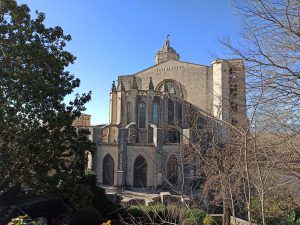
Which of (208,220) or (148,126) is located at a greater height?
(148,126)

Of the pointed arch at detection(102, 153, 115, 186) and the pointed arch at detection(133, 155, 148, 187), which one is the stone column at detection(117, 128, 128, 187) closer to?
the pointed arch at detection(133, 155, 148, 187)

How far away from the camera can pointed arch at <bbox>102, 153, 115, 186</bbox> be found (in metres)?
35.3

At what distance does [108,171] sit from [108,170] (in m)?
0.11

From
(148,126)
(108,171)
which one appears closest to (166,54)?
(148,126)

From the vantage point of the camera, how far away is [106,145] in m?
35.4

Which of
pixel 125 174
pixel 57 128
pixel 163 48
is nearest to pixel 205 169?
pixel 57 128

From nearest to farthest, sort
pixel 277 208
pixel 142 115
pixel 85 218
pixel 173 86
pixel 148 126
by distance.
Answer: pixel 277 208 < pixel 85 218 < pixel 148 126 < pixel 142 115 < pixel 173 86

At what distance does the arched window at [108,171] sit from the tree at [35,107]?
19.4 metres

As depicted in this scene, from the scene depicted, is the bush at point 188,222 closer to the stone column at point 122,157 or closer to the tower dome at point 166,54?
the stone column at point 122,157

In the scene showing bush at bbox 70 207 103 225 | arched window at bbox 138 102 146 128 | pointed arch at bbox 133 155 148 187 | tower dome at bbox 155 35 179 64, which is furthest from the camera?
tower dome at bbox 155 35 179 64

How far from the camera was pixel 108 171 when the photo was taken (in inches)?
1400

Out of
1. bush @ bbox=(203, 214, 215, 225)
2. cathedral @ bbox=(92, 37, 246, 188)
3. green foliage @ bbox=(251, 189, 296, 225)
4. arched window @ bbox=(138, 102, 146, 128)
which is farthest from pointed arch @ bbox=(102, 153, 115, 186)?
green foliage @ bbox=(251, 189, 296, 225)

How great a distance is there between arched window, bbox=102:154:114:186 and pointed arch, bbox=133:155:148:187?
262cm

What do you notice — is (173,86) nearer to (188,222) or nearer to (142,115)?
(142,115)
